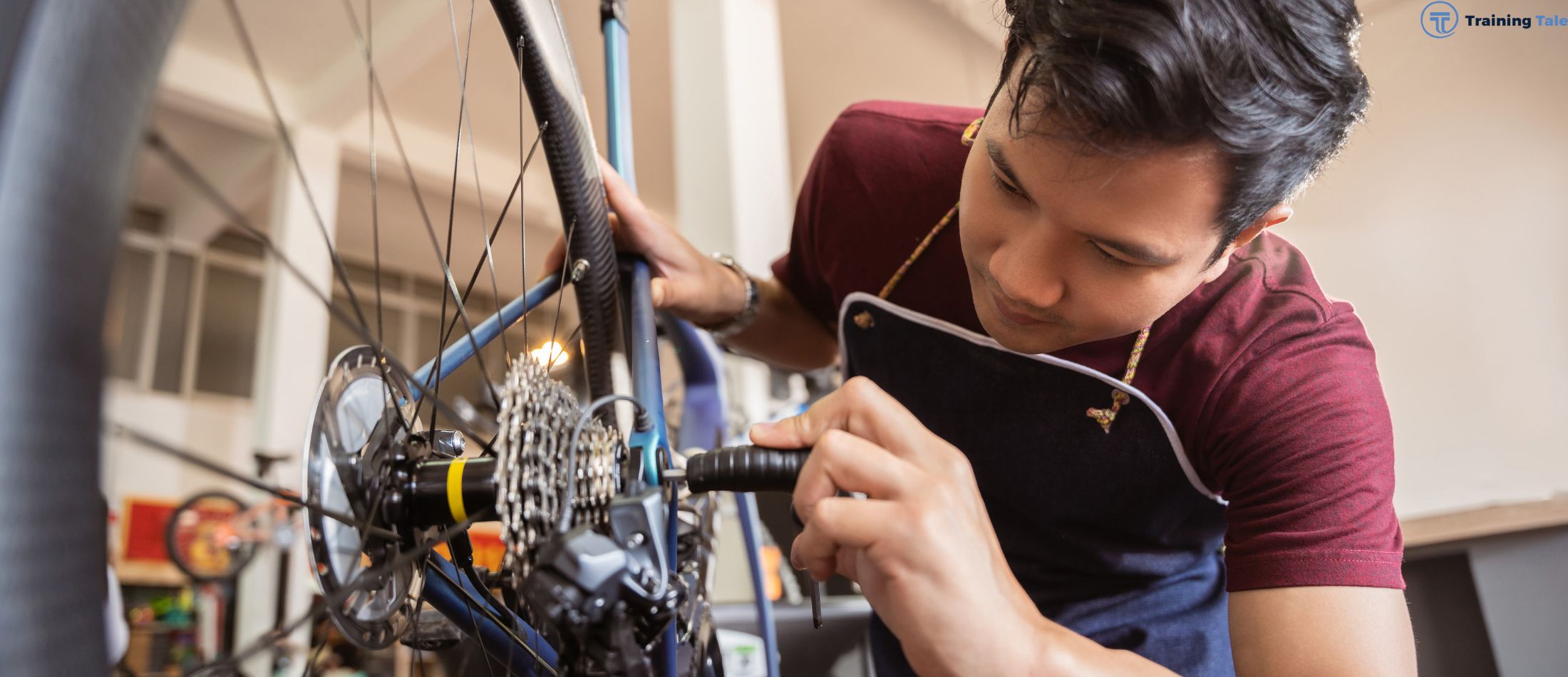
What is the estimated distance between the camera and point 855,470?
486 millimetres

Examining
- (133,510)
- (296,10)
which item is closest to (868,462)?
(296,10)

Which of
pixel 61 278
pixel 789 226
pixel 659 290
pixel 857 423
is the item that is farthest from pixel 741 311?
pixel 789 226

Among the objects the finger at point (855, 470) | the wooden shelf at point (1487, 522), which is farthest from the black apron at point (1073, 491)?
the wooden shelf at point (1487, 522)

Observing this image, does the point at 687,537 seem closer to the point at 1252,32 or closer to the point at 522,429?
the point at 522,429

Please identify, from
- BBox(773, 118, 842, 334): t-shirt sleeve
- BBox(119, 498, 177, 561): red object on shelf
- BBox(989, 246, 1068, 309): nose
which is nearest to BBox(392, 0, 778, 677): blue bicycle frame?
BBox(773, 118, 842, 334): t-shirt sleeve

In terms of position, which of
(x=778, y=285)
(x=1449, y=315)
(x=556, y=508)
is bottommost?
(x=556, y=508)

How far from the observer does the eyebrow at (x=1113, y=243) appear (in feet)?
1.76

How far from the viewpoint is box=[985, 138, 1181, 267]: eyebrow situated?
1.76 ft

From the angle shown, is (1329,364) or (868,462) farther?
(1329,364)

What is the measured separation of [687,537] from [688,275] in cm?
32

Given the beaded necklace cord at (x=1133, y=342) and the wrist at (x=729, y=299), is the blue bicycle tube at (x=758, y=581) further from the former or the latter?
the beaded necklace cord at (x=1133, y=342)

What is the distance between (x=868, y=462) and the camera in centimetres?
48

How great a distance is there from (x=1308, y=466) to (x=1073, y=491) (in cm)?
20

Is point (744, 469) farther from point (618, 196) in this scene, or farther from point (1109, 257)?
point (618, 196)
